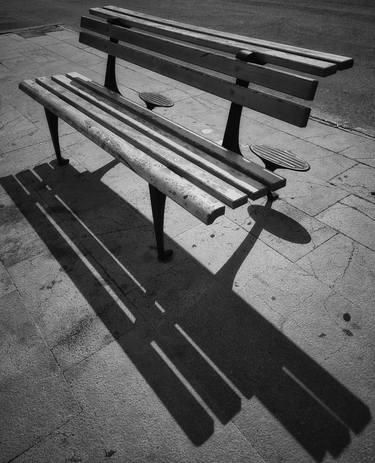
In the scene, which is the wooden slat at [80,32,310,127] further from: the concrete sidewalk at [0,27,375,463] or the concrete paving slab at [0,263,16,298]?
the concrete paving slab at [0,263,16,298]

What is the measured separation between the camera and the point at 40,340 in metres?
1.94

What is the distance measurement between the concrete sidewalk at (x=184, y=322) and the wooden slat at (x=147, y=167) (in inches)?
26.7

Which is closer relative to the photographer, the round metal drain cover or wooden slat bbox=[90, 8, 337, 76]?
wooden slat bbox=[90, 8, 337, 76]

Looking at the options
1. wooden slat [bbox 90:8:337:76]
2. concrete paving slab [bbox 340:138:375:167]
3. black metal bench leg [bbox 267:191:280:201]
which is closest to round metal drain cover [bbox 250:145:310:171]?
black metal bench leg [bbox 267:191:280:201]

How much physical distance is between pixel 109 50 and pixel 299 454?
3.57 meters

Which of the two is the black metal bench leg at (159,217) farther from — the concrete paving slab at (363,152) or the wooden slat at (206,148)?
the concrete paving slab at (363,152)

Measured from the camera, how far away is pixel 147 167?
2.04 meters

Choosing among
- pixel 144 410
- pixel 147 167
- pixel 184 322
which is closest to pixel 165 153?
pixel 147 167

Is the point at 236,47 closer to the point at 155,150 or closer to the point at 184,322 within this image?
the point at 155,150

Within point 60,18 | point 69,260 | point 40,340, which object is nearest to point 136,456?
point 40,340

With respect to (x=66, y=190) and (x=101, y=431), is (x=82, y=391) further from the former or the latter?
(x=66, y=190)

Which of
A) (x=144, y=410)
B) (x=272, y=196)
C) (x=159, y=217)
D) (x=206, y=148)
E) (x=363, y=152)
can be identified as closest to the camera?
(x=144, y=410)

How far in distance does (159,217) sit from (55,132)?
1.75m

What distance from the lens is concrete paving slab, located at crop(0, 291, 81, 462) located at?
61.6 inches
